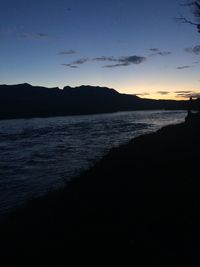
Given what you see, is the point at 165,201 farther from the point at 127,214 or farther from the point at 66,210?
the point at 66,210

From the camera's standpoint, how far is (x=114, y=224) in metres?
10.4

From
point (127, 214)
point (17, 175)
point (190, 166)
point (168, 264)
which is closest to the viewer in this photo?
point (168, 264)

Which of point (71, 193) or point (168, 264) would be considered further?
point (71, 193)

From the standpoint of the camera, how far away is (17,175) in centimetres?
2536

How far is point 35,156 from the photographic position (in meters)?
35.6

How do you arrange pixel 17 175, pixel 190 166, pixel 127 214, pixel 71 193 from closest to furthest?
pixel 127 214
pixel 71 193
pixel 190 166
pixel 17 175

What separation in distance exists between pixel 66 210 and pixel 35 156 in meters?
23.7

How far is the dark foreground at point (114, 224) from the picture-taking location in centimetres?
852

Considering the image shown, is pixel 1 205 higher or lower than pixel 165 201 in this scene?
lower

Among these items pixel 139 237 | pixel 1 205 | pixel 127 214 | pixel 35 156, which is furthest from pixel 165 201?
pixel 35 156

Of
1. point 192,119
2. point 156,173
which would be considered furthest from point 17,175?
point 192,119

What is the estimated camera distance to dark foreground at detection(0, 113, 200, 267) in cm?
852

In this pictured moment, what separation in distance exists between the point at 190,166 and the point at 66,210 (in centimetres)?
739

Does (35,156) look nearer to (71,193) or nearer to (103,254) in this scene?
(71,193)
